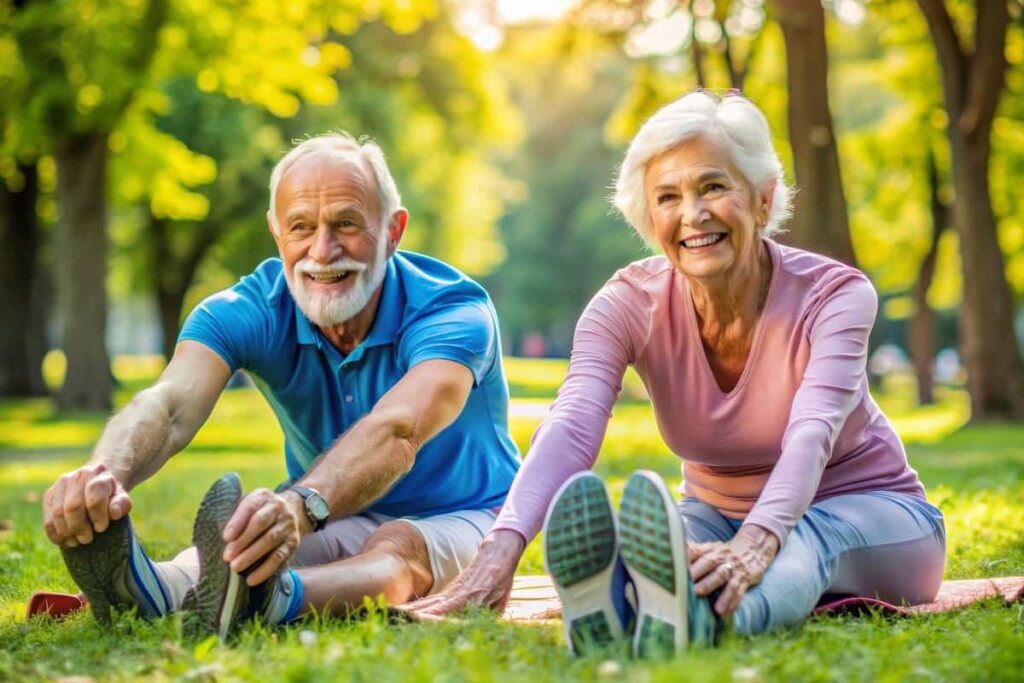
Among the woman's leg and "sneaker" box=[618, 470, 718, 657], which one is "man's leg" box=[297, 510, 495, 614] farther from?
the woman's leg

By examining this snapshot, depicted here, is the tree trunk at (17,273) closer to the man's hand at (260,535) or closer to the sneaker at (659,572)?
the man's hand at (260,535)

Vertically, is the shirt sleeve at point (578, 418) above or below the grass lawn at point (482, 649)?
above

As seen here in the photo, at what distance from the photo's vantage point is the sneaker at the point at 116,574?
3797 mm

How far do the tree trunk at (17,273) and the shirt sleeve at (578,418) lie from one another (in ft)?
73.5

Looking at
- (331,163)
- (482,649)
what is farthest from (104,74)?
A: (482,649)

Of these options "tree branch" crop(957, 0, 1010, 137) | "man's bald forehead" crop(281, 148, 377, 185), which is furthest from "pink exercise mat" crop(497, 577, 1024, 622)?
"tree branch" crop(957, 0, 1010, 137)

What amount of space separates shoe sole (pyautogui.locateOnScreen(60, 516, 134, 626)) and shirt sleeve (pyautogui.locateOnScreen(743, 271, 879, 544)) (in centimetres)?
183

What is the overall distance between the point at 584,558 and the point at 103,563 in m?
1.46

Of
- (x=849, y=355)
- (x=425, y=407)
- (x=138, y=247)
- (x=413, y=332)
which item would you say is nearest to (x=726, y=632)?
(x=849, y=355)

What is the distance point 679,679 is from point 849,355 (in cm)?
166

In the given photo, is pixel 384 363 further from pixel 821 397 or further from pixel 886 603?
pixel 886 603

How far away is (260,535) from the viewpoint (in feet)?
11.8

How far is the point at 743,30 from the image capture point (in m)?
18.7

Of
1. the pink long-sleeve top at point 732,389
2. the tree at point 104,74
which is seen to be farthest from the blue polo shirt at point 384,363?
the tree at point 104,74
